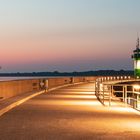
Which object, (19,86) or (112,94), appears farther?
(112,94)

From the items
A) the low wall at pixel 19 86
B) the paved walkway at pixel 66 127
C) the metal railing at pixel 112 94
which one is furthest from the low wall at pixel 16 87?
the paved walkway at pixel 66 127

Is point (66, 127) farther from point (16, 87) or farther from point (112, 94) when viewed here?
point (112, 94)

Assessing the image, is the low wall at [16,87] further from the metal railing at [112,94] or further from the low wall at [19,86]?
the metal railing at [112,94]

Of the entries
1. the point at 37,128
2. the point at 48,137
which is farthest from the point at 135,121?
the point at 48,137

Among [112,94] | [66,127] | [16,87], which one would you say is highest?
[16,87]

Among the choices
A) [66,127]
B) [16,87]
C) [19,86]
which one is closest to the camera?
[66,127]

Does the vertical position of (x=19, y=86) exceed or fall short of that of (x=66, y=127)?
it exceeds it

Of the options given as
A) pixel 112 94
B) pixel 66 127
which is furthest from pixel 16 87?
pixel 66 127

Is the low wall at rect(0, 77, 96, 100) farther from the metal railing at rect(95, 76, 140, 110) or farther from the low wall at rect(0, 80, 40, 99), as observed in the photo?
the metal railing at rect(95, 76, 140, 110)

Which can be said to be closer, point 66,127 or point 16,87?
point 66,127

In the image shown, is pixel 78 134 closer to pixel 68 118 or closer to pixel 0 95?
pixel 68 118

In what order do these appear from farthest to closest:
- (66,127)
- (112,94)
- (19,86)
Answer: (112,94) < (19,86) < (66,127)

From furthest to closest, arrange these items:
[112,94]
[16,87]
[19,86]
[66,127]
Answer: [112,94] < [19,86] < [16,87] < [66,127]

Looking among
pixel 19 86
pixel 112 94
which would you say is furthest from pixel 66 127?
pixel 112 94
